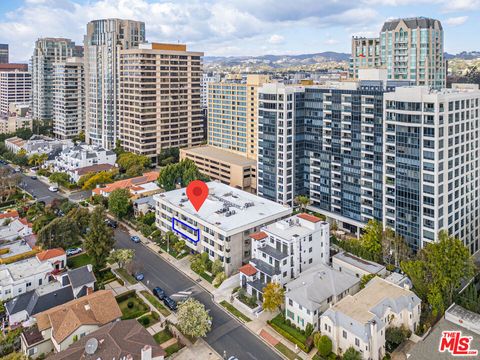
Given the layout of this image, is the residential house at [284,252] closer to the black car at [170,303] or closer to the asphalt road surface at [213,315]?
the asphalt road surface at [213,315]

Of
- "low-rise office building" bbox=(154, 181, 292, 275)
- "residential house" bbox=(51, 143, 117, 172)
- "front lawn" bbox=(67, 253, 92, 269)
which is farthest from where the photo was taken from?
"residential house" bbox=(51, 143, 117, 172)

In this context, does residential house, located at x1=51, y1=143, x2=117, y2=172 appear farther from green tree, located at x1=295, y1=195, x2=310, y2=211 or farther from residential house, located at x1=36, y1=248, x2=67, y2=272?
green tree, located at x1=295, y1=195, x2=310, y2=211

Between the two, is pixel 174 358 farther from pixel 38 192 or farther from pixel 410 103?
pixel 38 192

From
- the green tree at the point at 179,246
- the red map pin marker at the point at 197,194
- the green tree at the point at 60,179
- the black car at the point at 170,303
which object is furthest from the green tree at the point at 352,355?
the green tree at the point at 60,179

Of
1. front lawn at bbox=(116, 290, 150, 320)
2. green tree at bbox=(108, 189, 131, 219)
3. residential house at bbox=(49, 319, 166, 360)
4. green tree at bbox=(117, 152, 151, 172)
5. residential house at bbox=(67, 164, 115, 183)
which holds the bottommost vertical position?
front lawn at bbox=(116, 290, 150, 320)

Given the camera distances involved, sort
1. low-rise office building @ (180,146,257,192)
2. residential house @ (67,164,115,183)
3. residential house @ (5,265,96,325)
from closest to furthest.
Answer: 1. residential house @ (5,265,96,325)
2. low-rise office building @ (180,146,257,192)
3. residential house @ (67,164,115,183)

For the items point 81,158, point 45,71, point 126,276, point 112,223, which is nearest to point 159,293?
point 126,276

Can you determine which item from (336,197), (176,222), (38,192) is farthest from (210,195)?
(38,192)

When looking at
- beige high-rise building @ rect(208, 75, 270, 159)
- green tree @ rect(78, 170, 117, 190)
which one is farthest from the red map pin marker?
green tree @ rect(78, 170, 117, 190)
